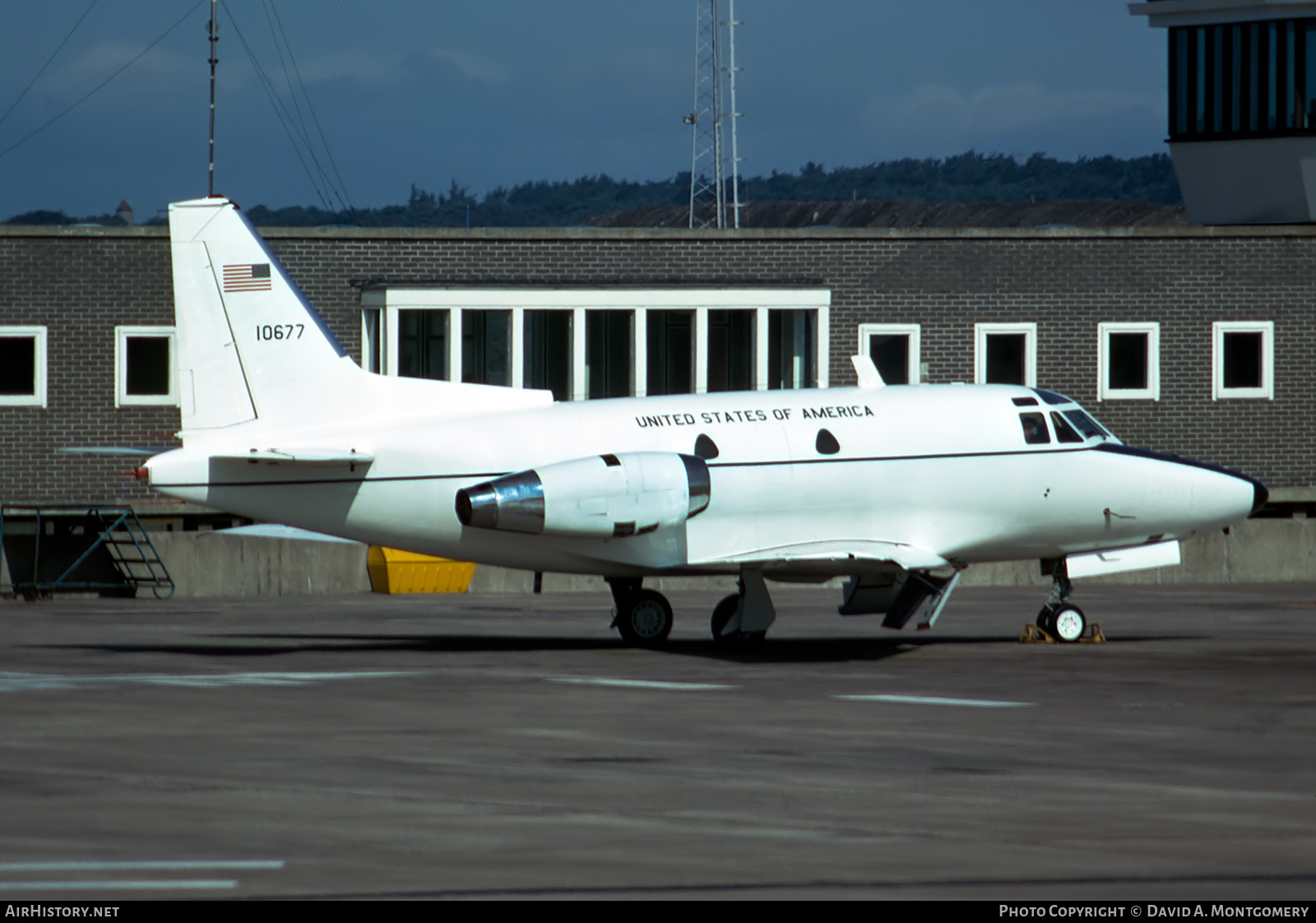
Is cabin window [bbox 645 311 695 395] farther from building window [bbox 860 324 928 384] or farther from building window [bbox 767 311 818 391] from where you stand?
building window [bbox 860 324 928 384]

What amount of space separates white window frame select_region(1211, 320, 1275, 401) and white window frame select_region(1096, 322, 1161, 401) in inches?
46.3

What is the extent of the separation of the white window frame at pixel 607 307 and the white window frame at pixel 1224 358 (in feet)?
26.7

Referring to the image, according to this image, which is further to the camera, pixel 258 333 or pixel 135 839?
pixel 258 333

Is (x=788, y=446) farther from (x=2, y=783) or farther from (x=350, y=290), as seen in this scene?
(x=350, y=290)

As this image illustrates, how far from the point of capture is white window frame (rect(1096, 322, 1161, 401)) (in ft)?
125

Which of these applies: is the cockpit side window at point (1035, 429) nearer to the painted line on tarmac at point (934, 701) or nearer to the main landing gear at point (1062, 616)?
the main landing gear at point (1062, 616)

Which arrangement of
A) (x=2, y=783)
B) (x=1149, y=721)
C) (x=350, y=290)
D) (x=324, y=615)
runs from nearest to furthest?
1. (x=2, y=783)
2. (x=1149, y=721)
3. (x=324, y=615)
4. (x=350, y=290)

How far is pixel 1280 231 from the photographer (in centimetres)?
3850

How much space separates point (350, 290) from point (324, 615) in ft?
35.8

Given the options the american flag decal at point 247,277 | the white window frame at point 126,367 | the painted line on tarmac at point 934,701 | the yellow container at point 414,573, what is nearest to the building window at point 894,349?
the yellow container at point 414,573

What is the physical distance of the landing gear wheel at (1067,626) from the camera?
21562 mm

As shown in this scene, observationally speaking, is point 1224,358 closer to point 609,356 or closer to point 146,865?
point 609,356

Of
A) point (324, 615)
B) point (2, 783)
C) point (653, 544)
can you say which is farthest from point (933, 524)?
point (2, 783)

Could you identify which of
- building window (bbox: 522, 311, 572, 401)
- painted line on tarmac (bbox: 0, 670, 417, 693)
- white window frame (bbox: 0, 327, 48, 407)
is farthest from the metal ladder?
painted line on tarmac (bbox: 0, 670, 417, 693)
